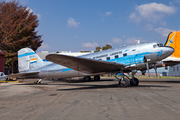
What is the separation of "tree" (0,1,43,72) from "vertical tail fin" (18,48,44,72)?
67.6ft

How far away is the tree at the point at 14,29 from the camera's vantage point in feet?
137

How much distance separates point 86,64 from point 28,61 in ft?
36.8

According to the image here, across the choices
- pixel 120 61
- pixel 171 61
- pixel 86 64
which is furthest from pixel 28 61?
pixel 171 61

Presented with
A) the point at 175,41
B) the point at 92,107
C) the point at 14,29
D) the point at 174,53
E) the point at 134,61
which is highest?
the point at 14,29

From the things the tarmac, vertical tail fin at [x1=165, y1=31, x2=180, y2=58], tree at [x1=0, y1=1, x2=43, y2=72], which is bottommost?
the tarmac

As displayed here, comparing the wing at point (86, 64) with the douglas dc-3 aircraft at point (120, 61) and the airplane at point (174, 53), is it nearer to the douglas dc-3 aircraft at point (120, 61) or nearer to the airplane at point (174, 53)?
the douglas dc-3 aircraft at point (120, 61)

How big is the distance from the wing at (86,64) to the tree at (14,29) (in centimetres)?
3098

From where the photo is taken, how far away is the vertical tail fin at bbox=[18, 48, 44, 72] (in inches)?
909

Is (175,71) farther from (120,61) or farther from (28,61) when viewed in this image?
(28,61)

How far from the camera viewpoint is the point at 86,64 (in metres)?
16.5

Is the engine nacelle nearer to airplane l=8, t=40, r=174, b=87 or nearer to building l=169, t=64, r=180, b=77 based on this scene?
airplane l=8, t=40, r=174, b=87

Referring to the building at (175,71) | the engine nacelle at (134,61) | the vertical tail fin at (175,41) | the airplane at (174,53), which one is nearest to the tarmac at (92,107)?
the engine nacelle at (134,61)

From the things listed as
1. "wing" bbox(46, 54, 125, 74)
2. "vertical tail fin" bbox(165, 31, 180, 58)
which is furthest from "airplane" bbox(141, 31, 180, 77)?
"wing" bbox(46, 54, 125, 74)

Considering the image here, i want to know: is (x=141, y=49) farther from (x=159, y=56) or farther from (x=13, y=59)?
(x=13, y=59)
